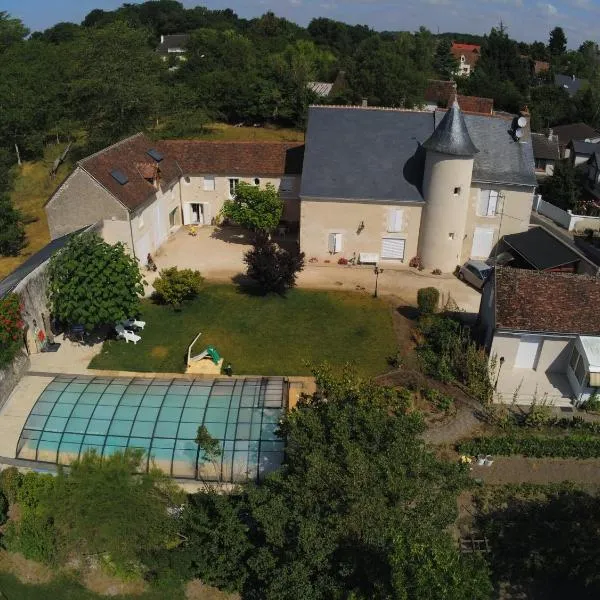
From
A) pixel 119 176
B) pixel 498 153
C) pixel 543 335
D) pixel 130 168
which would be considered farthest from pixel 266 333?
pixel 498 153

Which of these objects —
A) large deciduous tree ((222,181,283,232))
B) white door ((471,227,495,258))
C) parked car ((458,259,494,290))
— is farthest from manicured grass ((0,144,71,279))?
white door ((471,227,495,258))

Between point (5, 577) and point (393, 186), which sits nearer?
point (5, 577)

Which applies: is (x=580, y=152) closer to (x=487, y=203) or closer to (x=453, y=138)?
(x=487, y=203)

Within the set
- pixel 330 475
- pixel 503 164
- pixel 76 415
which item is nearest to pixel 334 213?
pixel 503 164

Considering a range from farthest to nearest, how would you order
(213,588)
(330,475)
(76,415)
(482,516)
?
(76,415)
(482,516)
(213,588)
(330,475)

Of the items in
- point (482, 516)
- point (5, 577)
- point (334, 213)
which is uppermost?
point (334, 213)

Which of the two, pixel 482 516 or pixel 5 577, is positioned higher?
pixel 482 516

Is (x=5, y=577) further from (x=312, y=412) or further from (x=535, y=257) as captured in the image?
(x=535, y=257)
